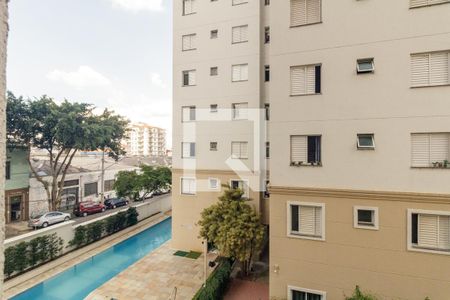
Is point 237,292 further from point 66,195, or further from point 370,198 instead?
point 66,195

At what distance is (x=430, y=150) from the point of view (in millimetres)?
7102

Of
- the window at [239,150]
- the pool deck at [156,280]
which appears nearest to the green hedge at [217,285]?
the pool deck at [156,280]

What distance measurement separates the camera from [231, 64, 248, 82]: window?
560 inches

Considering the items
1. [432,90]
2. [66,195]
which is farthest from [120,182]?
[432,90]

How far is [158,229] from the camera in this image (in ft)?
67.9

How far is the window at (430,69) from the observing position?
703 centimetres

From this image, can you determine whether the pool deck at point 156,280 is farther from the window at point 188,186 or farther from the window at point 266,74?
the window at point 266,74

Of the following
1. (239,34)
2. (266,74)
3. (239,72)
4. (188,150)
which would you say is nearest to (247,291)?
(188,150)

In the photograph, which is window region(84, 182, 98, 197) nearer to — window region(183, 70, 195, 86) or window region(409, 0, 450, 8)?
window region(183, 70, 195, 86)

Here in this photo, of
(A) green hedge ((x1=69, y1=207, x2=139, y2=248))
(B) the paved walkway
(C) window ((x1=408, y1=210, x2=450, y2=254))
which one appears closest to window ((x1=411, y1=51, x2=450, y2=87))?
(C) window ((x1=408, y1=210, x2=450, y2=254))

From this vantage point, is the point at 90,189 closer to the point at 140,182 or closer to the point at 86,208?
the point at 86,208

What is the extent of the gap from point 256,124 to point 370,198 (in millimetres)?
7706

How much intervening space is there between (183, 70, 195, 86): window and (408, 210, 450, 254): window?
12476mm

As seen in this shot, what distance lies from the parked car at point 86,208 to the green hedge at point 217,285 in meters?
17.6
